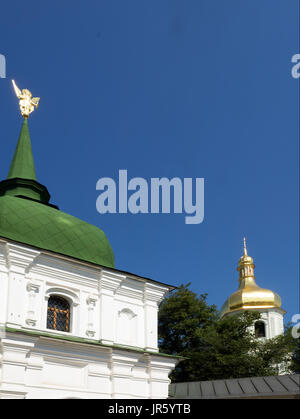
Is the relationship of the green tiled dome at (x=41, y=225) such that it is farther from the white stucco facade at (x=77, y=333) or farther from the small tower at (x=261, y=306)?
the small tower at (x=261, y=306)

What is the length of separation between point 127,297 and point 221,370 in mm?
10744

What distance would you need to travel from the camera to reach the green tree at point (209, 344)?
25.1 meters

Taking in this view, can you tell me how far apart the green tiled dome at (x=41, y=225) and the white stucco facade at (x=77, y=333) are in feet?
2.85

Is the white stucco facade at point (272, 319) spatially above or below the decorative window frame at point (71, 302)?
above

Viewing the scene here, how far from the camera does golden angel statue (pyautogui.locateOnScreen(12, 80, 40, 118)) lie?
1973cm

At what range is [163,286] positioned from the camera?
670 inches

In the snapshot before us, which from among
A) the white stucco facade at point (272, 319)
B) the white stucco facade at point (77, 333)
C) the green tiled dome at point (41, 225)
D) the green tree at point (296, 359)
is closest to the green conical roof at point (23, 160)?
the green tiled dome at point (41, 225)

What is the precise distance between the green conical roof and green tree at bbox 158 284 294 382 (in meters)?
12.6

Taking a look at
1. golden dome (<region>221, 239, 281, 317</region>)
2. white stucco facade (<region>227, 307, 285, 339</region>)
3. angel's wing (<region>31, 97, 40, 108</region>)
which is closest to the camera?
angel's wing (<region>31, 97, 40, 108</region>)

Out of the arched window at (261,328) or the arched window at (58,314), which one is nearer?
the arched window at (58,314)

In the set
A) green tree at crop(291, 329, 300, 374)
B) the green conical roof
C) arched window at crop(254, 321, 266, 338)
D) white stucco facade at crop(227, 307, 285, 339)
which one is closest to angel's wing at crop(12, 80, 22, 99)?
the green conical roof

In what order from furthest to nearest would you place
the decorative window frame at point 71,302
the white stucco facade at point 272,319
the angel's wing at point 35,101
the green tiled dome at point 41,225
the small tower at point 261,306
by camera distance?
the small tower at point 261,306, the white stucco facade at point 272,319, the angel's wing at point 35,101, the green tiled dome at point 41,225, the decorative window frame at point 71,302

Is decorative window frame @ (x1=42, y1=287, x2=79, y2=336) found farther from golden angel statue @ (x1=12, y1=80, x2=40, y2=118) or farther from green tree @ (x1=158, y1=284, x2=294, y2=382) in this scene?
green tree @ (x1=158, y1=284, x2=294, y2=382)

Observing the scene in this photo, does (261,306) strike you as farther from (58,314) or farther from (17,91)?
(58,314)
